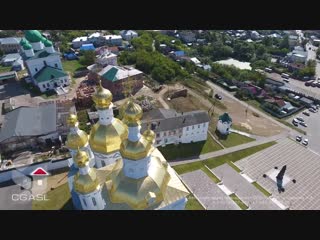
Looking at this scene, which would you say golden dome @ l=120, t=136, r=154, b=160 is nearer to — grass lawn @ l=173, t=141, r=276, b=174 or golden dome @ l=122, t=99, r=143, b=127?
golden dome @ l=122, t=99, r=143, b=127

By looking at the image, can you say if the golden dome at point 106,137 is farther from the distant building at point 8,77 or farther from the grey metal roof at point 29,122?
the distant building at point 8,77

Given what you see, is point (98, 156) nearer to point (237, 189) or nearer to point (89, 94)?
point (237, 189)

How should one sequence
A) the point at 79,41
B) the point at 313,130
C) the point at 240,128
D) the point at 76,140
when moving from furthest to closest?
the point at 79,41, the point at 313,130, the point at 240,128, the point at 76,140

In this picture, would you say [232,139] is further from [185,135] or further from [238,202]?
[238,202]

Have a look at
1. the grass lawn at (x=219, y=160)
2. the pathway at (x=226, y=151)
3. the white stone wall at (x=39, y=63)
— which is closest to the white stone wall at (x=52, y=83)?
the white stone wall at (x=39, y=63)

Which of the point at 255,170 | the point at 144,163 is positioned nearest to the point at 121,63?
the point at 255,170

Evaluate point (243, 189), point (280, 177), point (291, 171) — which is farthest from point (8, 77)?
point (291, 171)
